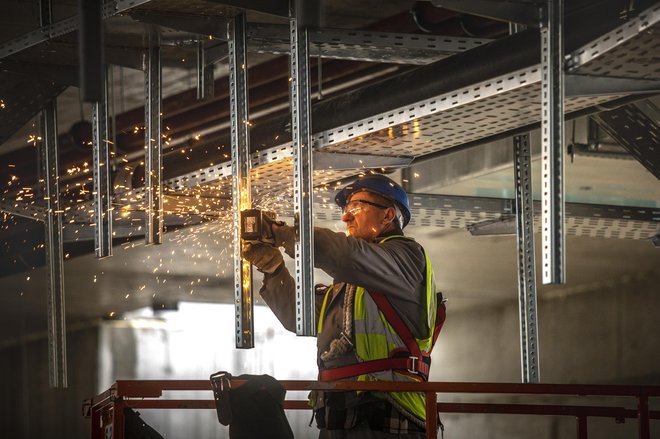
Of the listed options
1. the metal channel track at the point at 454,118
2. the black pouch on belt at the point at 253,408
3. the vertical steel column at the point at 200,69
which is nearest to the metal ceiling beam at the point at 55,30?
the vertical steel column at the point at 200,69

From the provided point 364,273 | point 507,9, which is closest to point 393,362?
point 364,273

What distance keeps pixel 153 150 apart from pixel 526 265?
2.44m

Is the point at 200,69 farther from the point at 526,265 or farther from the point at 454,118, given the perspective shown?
the point at 526,265

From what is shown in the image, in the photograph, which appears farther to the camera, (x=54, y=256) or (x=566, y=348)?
(x=566, y=348)

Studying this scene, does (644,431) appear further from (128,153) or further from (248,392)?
→ (128,153)

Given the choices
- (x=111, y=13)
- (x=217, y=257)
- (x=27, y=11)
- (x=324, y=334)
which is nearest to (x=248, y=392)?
(x=324, y=334)

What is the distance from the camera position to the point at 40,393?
652 inches

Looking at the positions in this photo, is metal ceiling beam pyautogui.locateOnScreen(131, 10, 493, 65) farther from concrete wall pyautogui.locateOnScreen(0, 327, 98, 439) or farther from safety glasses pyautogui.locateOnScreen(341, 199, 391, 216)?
concrete wall pyautogui.locateOnScreen(0, 327, 98, 439)

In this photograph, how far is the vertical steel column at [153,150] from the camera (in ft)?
25.4

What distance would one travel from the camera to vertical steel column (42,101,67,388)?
27.7ft

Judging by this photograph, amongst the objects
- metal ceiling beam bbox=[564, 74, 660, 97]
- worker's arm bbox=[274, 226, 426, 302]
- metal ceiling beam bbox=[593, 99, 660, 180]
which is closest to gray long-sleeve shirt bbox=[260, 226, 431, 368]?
worker's arm bbox=[274, 226, 426, 302]

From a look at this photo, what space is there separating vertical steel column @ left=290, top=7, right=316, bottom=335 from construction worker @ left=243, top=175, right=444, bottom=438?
0.09 meters

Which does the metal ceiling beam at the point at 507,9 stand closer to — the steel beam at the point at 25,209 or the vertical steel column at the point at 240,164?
the vertical steel column at the point at 240,164

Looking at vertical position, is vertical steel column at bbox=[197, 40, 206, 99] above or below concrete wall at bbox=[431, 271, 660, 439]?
above
